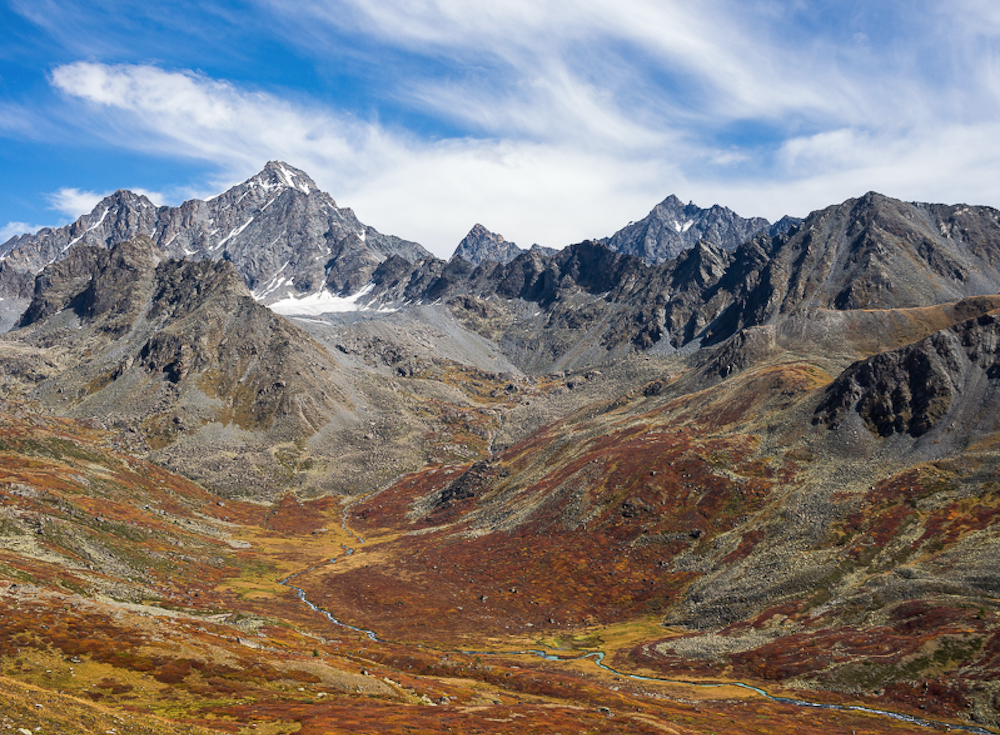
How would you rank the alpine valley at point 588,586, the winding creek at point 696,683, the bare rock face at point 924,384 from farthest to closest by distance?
the bare rock face at point 924,384
the winding creek at point 696,683
the alpine valley at point 588,586

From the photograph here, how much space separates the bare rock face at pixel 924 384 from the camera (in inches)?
5315

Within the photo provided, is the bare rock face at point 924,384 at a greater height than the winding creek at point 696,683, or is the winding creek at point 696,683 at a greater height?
the bare rock face at point 924,384

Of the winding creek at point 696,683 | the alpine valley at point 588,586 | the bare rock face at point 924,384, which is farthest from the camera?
the bare rock face at point 924,384

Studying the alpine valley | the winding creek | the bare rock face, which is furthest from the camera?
the bare rock face

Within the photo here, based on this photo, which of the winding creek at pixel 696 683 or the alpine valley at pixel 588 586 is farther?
the winding creek at pixel 696 683

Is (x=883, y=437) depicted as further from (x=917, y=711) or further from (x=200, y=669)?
(x=200, y=669)

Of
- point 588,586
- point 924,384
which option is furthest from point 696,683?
point 924,384

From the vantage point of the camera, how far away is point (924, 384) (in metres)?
142

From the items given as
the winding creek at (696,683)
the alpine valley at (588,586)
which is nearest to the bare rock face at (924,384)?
the alpine valley at (588,586)

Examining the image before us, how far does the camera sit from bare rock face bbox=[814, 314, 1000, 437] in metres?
135

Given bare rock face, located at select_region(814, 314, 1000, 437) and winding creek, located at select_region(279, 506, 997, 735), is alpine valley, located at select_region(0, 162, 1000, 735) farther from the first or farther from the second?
bare rock face, located at select_region(814, 314, 1000, 437)

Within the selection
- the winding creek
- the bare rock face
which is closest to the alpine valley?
the winding creek

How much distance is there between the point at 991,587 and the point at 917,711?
29.1 metres

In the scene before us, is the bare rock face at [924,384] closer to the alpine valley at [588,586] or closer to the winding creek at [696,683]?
the alpine valley at [588,586]
